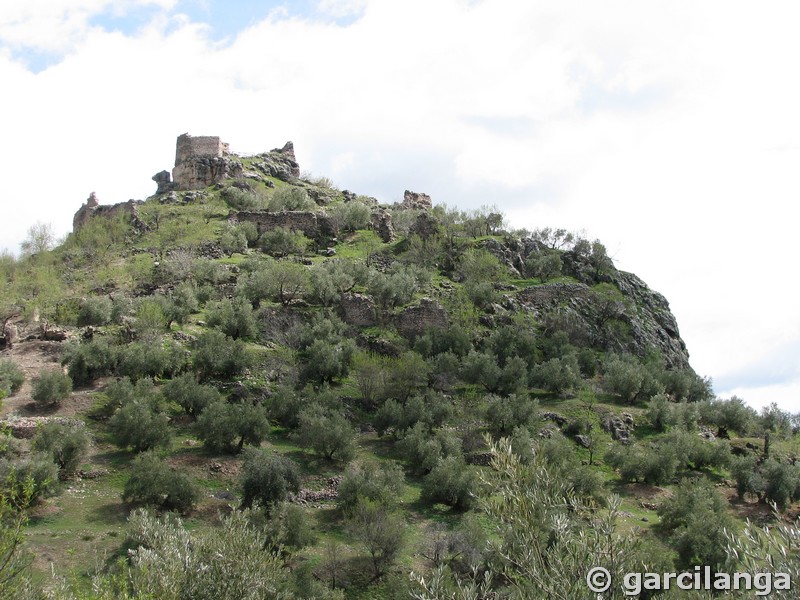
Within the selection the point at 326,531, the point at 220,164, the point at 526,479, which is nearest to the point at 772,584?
the point at 526,479

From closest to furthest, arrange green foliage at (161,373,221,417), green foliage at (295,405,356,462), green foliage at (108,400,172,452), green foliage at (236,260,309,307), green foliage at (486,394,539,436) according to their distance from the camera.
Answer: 1. green foliage at (108,400,172,452)
2. green foliage at (295,405,356,462)
3. green foliage at (161,373,221,417)
4. green foliage at (486,394,539,436)
5. green foliage at (236,260,309,307)

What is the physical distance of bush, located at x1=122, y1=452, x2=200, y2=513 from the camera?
24.4 metres

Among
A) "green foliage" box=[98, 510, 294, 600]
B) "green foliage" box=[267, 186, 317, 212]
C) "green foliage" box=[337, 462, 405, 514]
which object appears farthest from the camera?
"green foliage" box=[267, 186, 317, 212]

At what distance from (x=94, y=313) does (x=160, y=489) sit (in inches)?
822

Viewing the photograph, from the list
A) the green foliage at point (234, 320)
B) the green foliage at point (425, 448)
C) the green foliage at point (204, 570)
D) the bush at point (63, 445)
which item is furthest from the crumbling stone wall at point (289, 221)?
the green foliage at point (204, 570)

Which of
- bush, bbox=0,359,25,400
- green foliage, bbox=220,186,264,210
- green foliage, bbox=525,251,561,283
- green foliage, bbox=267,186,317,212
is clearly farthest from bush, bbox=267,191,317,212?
bush, bbox=0,359,25,400

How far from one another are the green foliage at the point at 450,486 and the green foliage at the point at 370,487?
146 cm

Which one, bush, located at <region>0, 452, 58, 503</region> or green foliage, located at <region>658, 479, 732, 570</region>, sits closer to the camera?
bush, located at <region>0, 452, 58, 503</region>

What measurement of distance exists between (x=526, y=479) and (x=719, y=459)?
28448 mm

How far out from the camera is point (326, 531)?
82.5ft

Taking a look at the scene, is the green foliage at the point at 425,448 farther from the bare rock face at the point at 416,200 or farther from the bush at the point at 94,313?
the bare rock face at the point at 416,200

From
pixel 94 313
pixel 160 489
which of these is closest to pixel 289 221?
pixel 94 313

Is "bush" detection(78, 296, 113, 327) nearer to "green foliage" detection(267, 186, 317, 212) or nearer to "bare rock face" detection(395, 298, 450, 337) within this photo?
"bare rock face" detection(395, 298, 450, 337)

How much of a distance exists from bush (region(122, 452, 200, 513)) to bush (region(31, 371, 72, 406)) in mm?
8620
